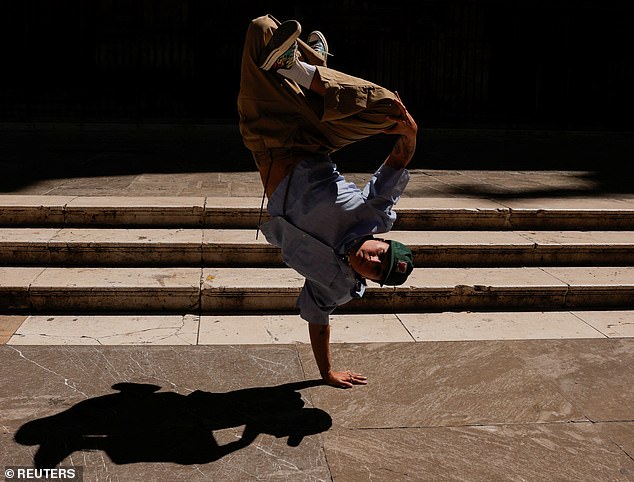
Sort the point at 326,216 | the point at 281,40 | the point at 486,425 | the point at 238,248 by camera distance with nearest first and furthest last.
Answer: the point at 281,40 < the point at 326,216 < the point at 486,425 < the point at 238,248

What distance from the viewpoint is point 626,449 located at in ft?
11.7

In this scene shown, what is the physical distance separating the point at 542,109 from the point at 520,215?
797 centimetres

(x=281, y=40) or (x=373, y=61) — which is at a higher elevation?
(x=281, y=40)

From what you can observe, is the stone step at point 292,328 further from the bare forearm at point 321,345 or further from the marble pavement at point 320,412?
the bare forearm at point 321,345

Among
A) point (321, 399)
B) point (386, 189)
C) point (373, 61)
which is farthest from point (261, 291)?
point (373, 61)

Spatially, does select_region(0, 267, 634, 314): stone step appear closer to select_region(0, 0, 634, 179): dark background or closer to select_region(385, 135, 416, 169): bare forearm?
select_region(385, 135, 416, 169): bare forearm

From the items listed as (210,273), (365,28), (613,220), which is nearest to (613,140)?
(365,28)

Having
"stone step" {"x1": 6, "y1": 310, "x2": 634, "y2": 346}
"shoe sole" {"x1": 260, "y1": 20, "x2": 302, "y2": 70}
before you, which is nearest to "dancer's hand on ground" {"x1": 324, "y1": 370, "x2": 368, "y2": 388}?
"stone step" {"x1": 6, "y1": 310, "x2": 634, "y2": 346}

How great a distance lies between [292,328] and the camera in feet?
16.2

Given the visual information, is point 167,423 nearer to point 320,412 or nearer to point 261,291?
point 320,412

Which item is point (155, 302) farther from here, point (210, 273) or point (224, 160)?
point (224, 160)

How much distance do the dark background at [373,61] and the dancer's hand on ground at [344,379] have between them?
7643 mm

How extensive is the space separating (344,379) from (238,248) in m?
1.86

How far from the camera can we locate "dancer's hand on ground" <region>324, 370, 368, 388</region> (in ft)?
13.3
